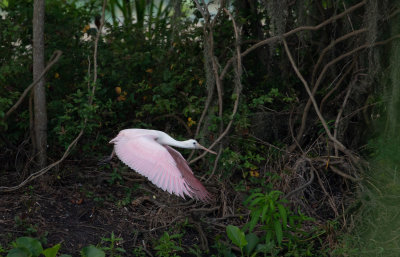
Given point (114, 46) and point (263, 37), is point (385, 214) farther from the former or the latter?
point (114, 46)

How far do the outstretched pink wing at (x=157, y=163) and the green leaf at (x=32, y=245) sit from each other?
988 millimetres

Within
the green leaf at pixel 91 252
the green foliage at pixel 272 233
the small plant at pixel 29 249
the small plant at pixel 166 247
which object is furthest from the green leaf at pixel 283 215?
the small plant at pixel 29 249

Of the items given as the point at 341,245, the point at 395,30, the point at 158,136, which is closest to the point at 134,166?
the point at 158,136

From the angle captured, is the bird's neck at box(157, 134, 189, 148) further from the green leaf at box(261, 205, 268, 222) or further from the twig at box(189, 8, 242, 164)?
the green leaf at box(261, 205, 268, 222)

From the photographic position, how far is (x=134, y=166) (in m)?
5.59

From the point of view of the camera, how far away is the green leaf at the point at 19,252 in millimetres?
5000

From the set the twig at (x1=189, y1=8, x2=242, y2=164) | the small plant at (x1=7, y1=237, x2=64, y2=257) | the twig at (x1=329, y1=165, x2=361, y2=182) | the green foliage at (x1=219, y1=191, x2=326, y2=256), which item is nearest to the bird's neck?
the twig at (x1=189, y1=8, x2=242, y2=164)

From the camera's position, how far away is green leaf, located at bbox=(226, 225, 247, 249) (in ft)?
18.1

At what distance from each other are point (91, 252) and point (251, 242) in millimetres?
1353

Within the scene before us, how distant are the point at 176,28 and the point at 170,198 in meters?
1.74

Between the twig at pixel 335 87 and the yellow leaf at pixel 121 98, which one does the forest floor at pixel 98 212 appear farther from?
the twig at pixel 335 87

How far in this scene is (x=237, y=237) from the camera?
5535 millimetres

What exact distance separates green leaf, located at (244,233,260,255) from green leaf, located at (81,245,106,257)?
4.06 ft

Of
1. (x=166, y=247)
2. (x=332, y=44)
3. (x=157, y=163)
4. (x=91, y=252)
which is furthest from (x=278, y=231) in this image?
(x=332, y=44)
